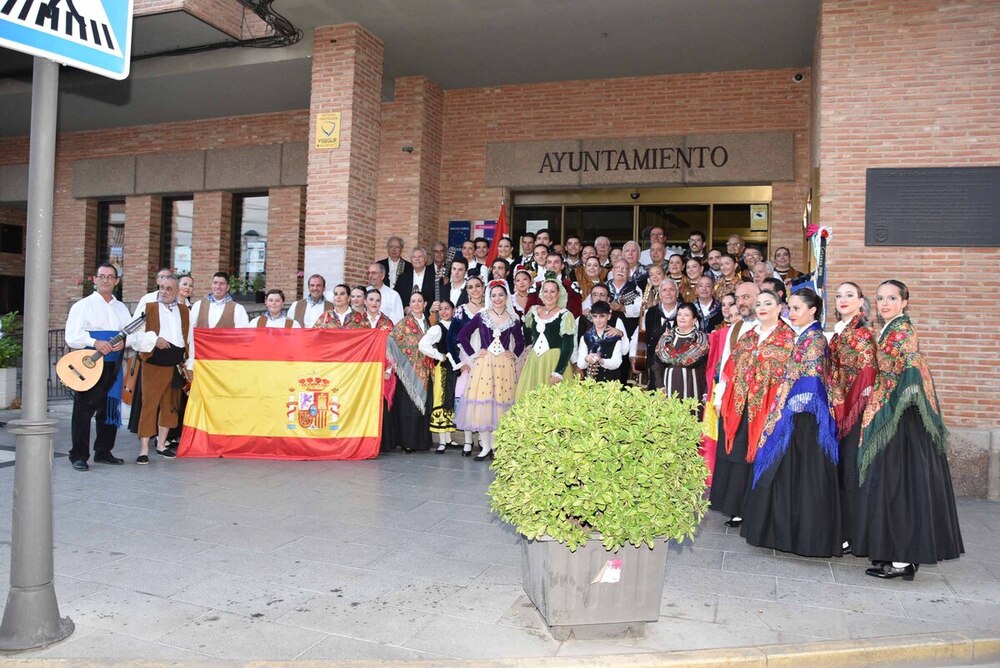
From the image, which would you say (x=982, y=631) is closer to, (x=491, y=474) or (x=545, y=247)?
(x=491, y=474)

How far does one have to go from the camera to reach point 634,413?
3771 mm

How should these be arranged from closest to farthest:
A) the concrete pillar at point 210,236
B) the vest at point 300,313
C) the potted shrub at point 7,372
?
the vest at point 300,313, the potted shrub at point 7,372, the concrete pillar at point 210,236

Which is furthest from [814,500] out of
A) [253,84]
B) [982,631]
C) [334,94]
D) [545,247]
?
[253,84]

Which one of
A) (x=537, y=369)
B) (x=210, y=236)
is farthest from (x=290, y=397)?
(x=210, y=236)

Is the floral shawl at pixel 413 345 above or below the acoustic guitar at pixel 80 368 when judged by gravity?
above

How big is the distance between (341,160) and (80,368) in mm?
5287

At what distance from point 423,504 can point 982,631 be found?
410 centimetres

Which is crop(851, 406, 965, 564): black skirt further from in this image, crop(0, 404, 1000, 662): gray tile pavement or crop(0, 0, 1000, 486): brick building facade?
crop(0, 0, 1000, 486): brick building facade

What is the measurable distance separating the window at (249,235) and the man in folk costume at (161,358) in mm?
8302

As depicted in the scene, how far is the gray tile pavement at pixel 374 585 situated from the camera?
12.6 ft

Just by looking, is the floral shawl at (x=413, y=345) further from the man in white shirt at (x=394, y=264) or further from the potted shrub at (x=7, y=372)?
the potted shrub at (x=7, y=372)

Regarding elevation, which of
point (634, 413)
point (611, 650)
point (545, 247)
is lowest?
point (611, 650)

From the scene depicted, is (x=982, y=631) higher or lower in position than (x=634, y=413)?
lower

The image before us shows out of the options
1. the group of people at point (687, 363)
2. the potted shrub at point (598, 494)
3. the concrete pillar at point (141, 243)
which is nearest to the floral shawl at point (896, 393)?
the group of people at point (687, 363)
